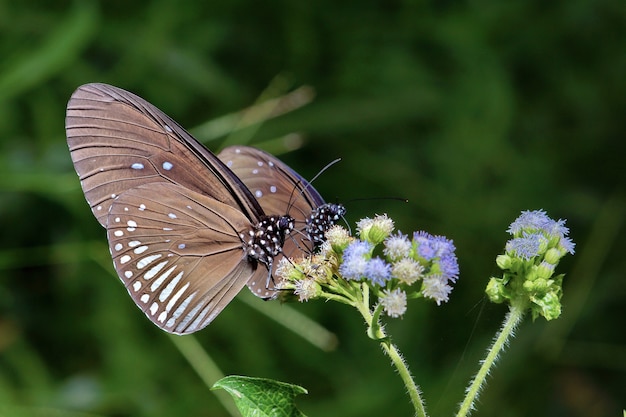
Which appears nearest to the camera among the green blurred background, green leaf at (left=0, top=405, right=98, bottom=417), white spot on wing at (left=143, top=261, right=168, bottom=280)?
white spot on wing at (left=143, top=261, right=168, bottom=280)

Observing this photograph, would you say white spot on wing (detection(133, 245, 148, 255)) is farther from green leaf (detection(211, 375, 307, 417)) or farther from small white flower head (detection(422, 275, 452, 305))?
small white flower head (detection(422, 275, 452, 305))

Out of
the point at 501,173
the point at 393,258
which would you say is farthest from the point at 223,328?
the point at 393,258

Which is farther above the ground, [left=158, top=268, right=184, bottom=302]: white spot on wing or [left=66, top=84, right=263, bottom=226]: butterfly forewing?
[left=66, top=84, right=263, bottom=226]: butterfly forewing

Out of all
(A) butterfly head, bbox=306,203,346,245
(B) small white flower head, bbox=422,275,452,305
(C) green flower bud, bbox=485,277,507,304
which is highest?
(A) butterfly head, bbox=306,203,346,245

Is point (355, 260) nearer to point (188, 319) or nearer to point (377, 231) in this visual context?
point (377, 231)

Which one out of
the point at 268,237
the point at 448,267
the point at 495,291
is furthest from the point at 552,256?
the point at 268,237

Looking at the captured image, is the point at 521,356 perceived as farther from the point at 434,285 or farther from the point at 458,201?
the point at 434,285

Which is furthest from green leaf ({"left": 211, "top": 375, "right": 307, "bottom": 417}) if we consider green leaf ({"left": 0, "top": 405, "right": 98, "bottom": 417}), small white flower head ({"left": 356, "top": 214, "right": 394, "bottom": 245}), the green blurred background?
green leaf ({"left": 0, "top": 405, "right": 98, "bottom": 417})

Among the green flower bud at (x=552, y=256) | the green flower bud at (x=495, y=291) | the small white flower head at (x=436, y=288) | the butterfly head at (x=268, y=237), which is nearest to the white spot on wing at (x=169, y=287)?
the butterfly head at (x=268, y=237)
